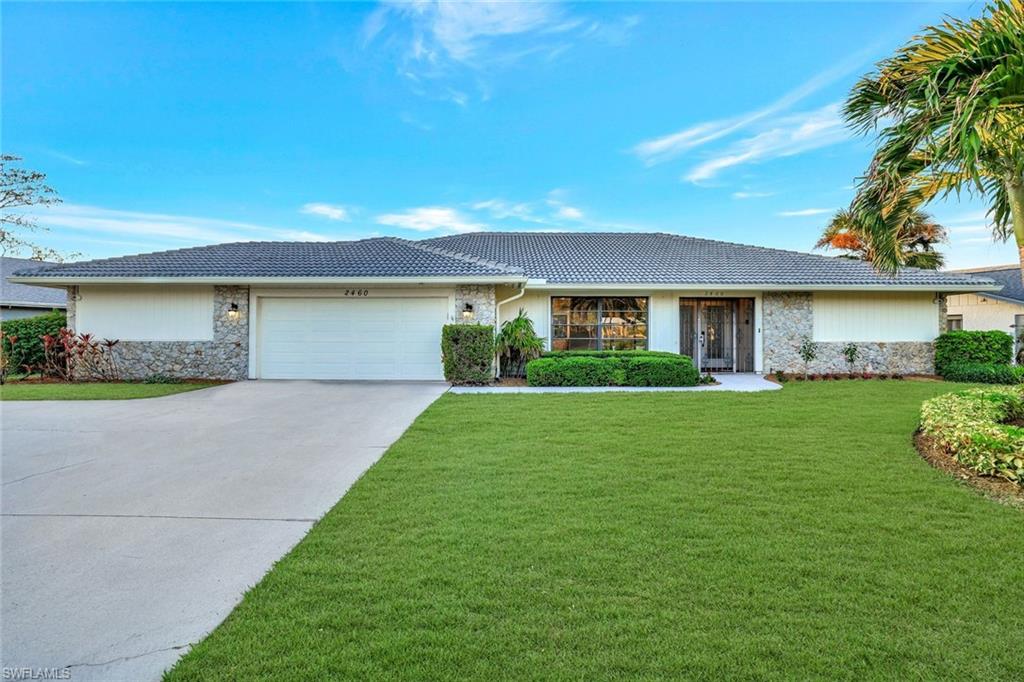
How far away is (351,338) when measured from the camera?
12.9 meters

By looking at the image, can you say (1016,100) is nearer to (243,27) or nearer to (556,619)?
(556,619)

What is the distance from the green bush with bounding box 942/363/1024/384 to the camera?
12.1 metres

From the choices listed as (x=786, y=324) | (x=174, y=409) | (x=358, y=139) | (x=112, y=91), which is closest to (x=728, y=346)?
(x=786, y=324)

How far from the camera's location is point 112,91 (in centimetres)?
1334

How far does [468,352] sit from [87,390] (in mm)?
8345

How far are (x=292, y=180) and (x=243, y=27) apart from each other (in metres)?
5.34

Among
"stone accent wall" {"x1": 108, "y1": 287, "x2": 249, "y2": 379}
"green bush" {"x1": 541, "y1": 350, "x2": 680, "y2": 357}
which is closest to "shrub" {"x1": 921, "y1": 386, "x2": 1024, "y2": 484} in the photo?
"green bush" {"x1": 541, "y1": 350, "x2": 680, "y2": 357}

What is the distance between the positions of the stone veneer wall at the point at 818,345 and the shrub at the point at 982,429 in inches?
278

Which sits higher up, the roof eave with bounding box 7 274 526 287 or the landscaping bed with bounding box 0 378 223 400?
the roof eave with bounding box 7 274 526 287

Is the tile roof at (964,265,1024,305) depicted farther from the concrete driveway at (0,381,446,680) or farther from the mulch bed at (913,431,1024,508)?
the concrete driveway at (0,381,446,680)

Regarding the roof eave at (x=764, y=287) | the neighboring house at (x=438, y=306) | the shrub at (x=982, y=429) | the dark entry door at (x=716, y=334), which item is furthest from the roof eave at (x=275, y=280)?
the shrub at (x=982, y=429)

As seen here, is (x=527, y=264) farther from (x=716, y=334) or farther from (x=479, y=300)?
(x=716, y=334)

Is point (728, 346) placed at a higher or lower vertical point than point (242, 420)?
higher

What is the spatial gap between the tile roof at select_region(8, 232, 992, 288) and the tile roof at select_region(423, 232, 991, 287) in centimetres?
3
